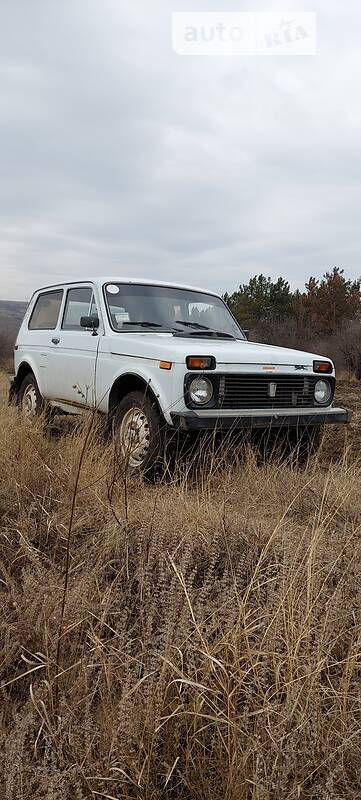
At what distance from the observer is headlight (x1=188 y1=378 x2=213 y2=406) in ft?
12.8

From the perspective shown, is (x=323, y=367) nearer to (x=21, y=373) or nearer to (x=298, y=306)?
(x=21, y=373)

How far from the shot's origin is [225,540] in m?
2.51

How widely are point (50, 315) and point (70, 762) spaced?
18.0 ft

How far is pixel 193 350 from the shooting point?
3977 mm

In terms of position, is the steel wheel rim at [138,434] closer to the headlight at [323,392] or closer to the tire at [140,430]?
the tire at [140,430]

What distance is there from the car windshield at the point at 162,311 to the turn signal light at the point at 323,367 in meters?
1.04

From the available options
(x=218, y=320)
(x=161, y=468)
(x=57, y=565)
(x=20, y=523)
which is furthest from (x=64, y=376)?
(x=57, y=565)

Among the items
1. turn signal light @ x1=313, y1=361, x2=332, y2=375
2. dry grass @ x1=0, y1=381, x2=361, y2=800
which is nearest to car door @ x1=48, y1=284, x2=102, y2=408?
turn signal light @ x1=313, y1=361, x2=332, y2=375

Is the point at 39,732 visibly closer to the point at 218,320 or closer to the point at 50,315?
the point at 218,320

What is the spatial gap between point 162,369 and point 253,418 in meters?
0.75

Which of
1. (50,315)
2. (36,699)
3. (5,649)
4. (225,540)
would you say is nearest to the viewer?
(36,699)

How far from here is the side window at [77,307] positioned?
5457mm

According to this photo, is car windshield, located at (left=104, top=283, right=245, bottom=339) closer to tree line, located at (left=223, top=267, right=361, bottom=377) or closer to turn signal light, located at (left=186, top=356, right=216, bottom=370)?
turn signal light, located at (left=186, top=356, right=216, bottom=370)

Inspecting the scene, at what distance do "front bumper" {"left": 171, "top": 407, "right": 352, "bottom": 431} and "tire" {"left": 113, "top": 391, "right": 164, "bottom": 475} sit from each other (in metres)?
0.22
